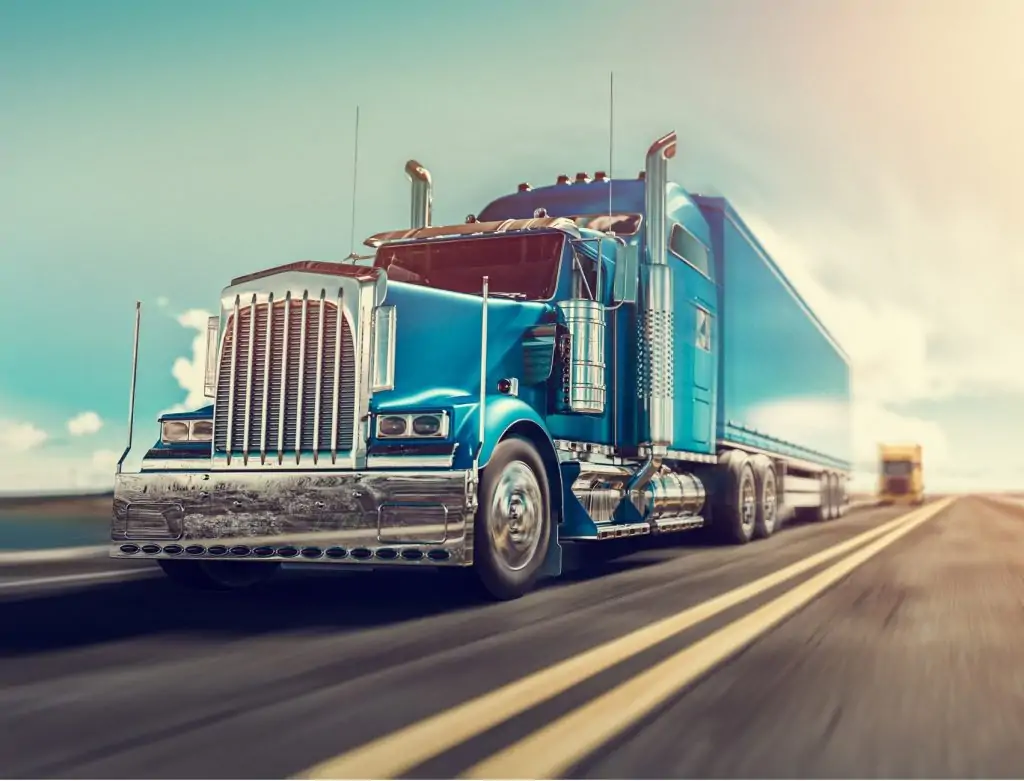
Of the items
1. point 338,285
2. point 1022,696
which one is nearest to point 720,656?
point 1022,696

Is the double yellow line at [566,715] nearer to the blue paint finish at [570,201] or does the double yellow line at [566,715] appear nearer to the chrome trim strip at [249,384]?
the chrome trim strip at [249,384]

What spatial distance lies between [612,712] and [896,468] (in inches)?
2035

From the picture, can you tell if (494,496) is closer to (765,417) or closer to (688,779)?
(688,779)

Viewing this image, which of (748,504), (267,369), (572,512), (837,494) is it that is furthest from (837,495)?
(267,369)

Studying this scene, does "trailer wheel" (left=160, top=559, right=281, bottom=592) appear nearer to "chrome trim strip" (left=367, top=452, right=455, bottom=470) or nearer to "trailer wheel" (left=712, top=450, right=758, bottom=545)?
"chrome trim strip" (left=367, top=452, right=455, bottom=470)

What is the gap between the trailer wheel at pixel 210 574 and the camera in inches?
339

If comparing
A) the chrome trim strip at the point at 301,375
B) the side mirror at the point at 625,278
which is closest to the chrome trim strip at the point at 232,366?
the chrome trim strip at the point at 301,375

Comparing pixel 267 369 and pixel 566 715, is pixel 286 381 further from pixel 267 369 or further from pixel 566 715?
pixel 566 715

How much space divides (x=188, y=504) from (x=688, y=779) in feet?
16.9

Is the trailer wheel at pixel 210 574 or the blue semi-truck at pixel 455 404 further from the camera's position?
the trailer wheel at pixel 210 574

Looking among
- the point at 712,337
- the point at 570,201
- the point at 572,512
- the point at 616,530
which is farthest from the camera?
the point at 712,337

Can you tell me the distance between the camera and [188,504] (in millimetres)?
7578

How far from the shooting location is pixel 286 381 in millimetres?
7875

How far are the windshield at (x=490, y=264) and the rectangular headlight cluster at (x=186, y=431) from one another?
1.99 m
